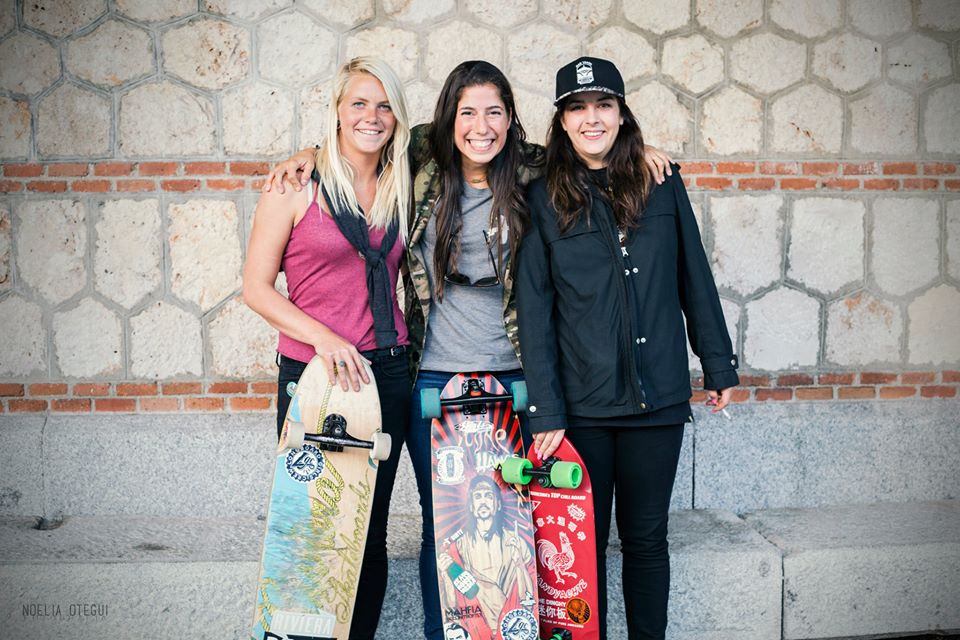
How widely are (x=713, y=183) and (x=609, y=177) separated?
3.99ft

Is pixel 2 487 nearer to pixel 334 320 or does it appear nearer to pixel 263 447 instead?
pixel 263 447

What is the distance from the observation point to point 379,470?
102 inches

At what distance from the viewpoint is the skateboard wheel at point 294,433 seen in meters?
2.38

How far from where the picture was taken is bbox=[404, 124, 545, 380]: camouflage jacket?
2.56m

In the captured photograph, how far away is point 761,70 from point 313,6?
6.49 feet

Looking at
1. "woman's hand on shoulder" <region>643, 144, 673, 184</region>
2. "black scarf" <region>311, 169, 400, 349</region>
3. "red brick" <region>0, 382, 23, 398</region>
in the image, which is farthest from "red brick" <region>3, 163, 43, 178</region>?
"woman's hand on shoulder" <region>643, 144, 673, 184</region>

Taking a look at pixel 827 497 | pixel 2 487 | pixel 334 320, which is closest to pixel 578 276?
pixel 334 320

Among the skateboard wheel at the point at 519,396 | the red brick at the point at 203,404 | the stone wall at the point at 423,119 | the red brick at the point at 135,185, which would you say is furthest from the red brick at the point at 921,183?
the red brick at the point at 135,185

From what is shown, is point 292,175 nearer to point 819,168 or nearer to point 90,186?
point 90,186

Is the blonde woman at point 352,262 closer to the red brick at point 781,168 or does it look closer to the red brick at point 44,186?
the red brick at point 44,186

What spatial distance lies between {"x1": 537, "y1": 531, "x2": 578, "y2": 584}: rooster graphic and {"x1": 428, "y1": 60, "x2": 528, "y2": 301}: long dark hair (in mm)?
868

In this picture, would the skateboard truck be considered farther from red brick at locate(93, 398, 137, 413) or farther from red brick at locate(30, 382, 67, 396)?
red brick at locate(30, 382, 67, 396)

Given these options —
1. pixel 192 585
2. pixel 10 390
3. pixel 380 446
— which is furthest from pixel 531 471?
pixel 10 390

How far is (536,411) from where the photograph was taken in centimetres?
246
